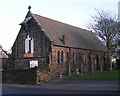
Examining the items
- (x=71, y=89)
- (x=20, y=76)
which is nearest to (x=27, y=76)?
(x=20, y=76)

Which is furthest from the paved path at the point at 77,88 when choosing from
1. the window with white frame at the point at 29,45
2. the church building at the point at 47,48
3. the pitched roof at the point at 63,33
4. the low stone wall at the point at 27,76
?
the window with white frame at the point at 29,45

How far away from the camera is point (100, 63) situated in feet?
223

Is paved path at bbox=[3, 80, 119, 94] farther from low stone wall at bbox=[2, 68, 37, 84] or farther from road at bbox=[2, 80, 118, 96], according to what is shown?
low stone wall at bbox=[2, 68, 37, 84]

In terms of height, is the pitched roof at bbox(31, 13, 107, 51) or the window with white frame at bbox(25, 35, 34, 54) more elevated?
the pitched roof at bbox(31, 13, 107, 51)

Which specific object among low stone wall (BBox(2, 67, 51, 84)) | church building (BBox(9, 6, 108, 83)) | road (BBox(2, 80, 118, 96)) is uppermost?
church building (BBox(9, 6, 108, 83))

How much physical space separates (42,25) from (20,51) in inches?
246

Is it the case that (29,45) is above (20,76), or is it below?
above

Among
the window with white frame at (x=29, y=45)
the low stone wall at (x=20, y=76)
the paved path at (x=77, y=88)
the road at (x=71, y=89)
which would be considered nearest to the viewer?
the road at (x=71, y=89)

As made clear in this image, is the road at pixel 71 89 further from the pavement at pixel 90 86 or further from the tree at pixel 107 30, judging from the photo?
the tree at pixel 107 30

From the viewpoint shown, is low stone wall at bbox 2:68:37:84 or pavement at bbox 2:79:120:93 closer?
pavement at bbox 2:79:120:93

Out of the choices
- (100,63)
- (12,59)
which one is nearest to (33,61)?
(12,59)

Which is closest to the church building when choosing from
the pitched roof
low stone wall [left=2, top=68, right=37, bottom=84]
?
the pitched roof

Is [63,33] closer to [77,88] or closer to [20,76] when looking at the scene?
[20,76]

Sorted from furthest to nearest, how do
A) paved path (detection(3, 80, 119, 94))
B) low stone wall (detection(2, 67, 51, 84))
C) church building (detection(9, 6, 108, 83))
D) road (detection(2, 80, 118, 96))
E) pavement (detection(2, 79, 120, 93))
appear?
church building (detection(9, 6, 108, 83))
low stone wall (detection(2, 67, 51, 84))
pavement (detection(2, 79, 120, 93))
paved path (detection(3, 80, 119, 94))
road (detection(2, 80, 118, 96))
